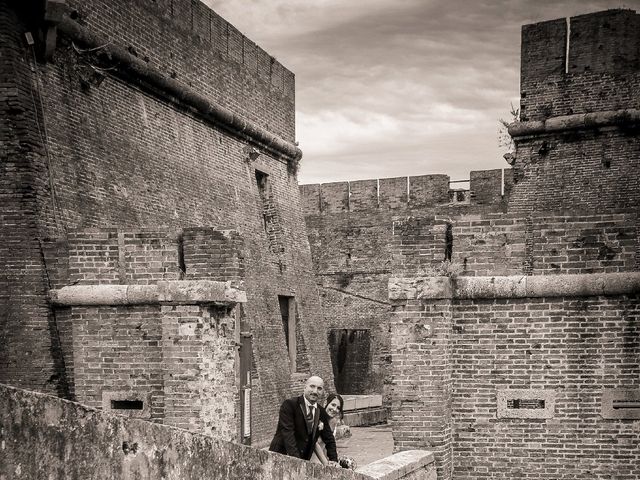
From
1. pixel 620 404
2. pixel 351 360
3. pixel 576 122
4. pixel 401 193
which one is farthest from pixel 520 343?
pixel 351 360

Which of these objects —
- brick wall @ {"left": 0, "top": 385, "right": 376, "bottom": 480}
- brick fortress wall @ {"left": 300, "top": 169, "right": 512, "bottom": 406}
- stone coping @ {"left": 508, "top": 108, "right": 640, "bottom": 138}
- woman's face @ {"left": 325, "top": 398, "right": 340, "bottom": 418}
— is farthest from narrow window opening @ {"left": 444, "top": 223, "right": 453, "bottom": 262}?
brick fortress wall @ {"left": 300, "top": 169, "right": 512, "bottom": 406}

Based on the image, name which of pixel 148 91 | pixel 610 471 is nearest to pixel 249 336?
pixel 148 91

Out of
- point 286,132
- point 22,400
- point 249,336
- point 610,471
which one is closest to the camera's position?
point 22,400

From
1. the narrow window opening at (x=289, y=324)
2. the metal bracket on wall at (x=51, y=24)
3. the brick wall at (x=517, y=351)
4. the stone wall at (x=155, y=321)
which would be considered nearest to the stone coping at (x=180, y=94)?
the metal bracket on wall at (x=51, y=24)

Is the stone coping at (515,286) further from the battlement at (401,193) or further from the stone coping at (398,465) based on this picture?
the battlement at (401,193)

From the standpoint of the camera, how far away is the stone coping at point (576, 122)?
53.7ft

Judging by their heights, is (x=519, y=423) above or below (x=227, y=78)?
below

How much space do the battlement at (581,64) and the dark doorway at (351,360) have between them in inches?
390

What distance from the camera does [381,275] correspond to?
980 inches

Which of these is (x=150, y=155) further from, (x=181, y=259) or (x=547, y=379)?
(x=547, y=379)

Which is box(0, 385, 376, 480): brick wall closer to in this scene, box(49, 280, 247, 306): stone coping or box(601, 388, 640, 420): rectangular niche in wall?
box(49, 280, 247, 306): stone coping

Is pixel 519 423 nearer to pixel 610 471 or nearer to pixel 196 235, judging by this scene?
pixel 610 471

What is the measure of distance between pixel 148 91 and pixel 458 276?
686cm

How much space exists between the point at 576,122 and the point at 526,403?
31.8 feet
